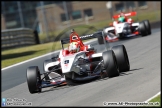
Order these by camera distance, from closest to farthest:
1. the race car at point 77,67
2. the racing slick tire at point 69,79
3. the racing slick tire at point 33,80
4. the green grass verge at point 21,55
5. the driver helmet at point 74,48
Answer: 1. the racing slick tire at point 69,79
2. the race car at point 77,67
3. the racing slick tire at point 33,80
4. the driver helmet at point 74,48
5. the green grass verge at point 21,55

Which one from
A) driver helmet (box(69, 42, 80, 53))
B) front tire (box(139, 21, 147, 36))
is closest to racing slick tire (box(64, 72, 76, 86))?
driver helmet (box(69, 42, 80, 53))

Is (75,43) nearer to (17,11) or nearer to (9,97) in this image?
(9,97)

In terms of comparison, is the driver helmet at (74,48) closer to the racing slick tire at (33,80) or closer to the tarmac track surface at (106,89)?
the tarmac track surface at (106,89)

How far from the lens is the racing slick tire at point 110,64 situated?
44.6ft

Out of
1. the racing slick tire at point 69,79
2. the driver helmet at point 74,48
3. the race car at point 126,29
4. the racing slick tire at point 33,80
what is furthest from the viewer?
the race car at point 126,29

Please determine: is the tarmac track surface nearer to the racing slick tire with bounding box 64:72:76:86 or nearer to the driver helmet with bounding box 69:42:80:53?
the racing slick tire with bounding box 64:72:76:86

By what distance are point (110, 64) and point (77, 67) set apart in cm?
87

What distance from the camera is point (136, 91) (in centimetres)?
1155

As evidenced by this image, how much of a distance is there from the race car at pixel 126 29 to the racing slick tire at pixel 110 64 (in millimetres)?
11696

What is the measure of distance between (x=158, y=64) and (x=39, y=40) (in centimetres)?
2479

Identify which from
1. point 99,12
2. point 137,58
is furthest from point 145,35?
point 99,12

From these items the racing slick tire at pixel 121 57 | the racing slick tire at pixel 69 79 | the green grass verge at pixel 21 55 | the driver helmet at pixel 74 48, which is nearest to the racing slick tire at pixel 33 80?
the racing slick tire at pixel 69 79

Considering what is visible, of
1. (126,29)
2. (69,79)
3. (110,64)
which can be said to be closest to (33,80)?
(69,79)

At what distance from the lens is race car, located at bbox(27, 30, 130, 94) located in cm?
1364
